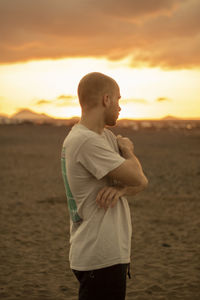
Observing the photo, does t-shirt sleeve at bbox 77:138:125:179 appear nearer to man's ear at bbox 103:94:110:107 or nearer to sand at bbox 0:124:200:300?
man's ear at bbox 103:94:110:107

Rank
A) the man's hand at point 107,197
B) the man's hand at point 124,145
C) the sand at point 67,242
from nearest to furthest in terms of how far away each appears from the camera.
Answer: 1. the man's hand at point 107,197
2. the man's hand at point 124,145
3. the sand at point 67,242

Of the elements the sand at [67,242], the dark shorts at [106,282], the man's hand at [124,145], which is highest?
the man's hand at [124,145]

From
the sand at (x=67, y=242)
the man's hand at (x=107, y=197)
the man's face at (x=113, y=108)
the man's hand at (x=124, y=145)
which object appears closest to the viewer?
the man's hand at (x=107, y=197)

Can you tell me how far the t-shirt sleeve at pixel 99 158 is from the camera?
225 centimetres

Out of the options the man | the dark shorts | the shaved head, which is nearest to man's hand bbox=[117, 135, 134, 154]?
the man

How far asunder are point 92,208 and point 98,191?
0.32 feet

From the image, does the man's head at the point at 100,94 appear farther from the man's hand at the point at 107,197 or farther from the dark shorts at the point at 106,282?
the dark shorts at the point at 106,282

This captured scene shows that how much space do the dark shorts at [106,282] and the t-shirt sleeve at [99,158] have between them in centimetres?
53

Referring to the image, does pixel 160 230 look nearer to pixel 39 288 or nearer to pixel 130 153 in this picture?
pixel 39 288

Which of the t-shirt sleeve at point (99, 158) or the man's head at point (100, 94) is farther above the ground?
the man's head at point (100, 94)

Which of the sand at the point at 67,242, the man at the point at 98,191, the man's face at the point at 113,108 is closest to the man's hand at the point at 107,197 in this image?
the man at the point at 98,191

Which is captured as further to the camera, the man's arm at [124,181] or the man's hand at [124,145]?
the man's hand at [124,145]

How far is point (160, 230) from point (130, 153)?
5.77 meters

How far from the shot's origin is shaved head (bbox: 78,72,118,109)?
7.54 feet
